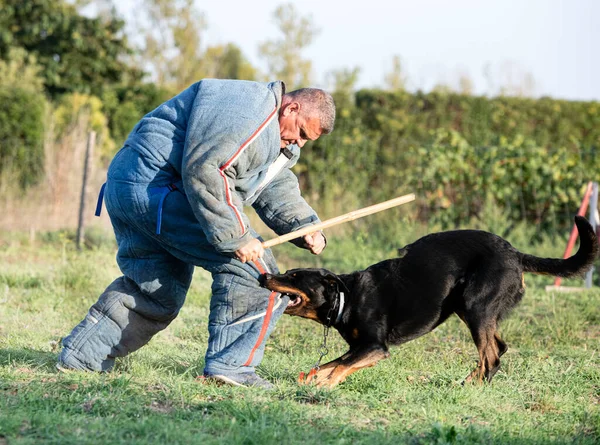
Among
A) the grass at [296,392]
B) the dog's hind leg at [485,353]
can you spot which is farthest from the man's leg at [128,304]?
the dog's hind leg at [485,353]

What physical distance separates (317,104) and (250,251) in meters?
0.84

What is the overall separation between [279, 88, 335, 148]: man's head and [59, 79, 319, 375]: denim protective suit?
84 millimetres

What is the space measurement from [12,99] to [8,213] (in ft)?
7.95

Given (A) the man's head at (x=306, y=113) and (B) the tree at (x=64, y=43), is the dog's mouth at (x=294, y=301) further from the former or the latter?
(B) the tree at (x=64, y=43)

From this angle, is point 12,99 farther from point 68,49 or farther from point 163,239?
point 163,239

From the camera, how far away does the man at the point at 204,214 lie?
3.70 meters

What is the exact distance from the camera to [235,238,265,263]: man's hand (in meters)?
3.82

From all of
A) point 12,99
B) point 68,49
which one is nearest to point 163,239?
point 12,99

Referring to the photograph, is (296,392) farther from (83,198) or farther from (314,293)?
(83,198)

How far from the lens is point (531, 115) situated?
46.1ft

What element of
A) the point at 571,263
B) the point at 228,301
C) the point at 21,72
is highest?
the point at 21,72

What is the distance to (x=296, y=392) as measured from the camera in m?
3.89

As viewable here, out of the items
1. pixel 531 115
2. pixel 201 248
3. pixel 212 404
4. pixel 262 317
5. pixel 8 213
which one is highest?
pixel 531 115

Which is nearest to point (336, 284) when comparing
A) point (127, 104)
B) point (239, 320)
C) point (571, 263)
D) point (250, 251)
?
point (239, 320)
